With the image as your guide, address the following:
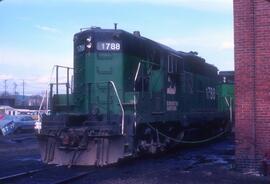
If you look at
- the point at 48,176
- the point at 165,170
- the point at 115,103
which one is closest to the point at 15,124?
the point at 115,103

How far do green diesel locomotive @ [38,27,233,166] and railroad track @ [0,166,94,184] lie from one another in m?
0.42

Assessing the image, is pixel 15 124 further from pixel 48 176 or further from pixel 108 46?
pixel 48 176

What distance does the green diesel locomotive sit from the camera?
12.1 m

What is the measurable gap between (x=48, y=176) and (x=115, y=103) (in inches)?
133

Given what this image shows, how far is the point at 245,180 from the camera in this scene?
10.7m

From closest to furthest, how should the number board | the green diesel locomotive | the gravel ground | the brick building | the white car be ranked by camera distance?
the gravel ground → the brick building → the green diesel locomotive → the number board → the white car

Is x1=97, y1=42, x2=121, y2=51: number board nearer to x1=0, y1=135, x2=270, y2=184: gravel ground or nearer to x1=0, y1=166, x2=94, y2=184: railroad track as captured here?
x1=0, y1=135, x2=270, y2=184: gravel ground

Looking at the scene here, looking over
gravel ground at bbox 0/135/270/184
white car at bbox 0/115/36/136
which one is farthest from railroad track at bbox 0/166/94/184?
white car at bbox 0/115/36/136

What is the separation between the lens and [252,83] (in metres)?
12.0

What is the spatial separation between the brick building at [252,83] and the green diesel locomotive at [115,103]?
308 cm

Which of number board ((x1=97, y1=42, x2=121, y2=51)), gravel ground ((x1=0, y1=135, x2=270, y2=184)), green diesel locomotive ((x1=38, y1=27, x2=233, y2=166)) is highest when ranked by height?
number board ((x1=97, y1=42, x2=121, y2=51))

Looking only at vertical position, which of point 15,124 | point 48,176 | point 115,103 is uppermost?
point 115,103

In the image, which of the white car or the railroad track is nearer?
the railroad track

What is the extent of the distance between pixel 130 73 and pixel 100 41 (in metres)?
1.51
